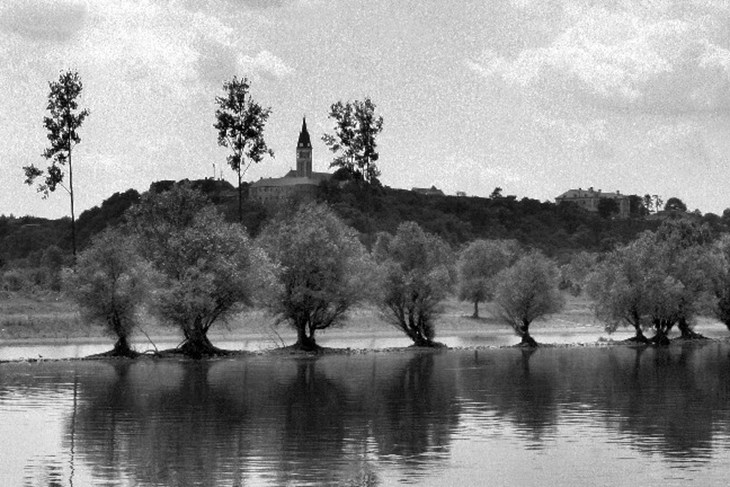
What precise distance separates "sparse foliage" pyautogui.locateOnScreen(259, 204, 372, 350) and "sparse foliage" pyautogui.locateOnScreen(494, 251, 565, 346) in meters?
17.3

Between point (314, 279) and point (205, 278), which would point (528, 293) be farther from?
point (205, 278)

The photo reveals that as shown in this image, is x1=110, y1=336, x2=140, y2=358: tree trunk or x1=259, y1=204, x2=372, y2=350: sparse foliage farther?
x1=259, y1=204, x2=372, y2=350: sparse foliage

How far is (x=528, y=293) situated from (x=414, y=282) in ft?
43.7

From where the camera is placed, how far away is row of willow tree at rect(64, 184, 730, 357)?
10156cm

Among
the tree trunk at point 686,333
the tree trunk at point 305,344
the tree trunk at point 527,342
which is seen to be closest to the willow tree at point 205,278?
the tree trunk at point 305,344

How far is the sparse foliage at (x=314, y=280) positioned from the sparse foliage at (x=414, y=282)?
167 inches

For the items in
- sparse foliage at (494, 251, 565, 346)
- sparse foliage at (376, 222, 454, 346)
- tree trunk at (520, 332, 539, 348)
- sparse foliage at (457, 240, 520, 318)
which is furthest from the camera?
sparse foliage at (457, 240, 520, 318)

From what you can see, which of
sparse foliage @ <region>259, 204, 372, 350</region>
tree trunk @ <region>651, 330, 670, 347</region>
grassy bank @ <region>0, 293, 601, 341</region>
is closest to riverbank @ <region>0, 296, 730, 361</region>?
grassy bank @ <region>0, 293, 601, 341</region>

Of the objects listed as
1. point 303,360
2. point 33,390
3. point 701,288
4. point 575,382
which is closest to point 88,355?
point 303,360

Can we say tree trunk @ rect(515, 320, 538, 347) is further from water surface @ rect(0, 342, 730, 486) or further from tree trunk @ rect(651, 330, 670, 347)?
water surface @ rect(0, 342, 730, 486)

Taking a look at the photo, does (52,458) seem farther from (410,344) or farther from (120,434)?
(410,344)

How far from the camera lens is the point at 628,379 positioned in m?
86.1

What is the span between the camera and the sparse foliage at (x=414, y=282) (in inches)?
4523

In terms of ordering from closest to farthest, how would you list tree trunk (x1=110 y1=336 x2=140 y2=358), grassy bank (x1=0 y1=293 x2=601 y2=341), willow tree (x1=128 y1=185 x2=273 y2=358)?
willow tree (x1=128 y1=185 x2=273 y2=358)
tree trunk (x1=110 y1=336 x2=140 y2=358)
grassy bank (x1=0 y1=293 x2=601 y2=341)
